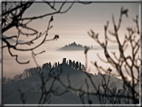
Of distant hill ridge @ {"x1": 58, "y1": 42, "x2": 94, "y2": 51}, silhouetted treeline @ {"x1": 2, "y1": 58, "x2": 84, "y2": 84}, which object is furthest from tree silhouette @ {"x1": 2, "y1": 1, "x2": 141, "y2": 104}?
distant hill ridge @ {"x1": 58, "y1": 42, "x2": 94, "y2": 51}

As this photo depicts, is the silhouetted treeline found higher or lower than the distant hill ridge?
lower

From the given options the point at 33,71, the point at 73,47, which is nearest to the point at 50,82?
the point at 33,71

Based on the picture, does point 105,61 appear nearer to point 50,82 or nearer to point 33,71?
point 50,82

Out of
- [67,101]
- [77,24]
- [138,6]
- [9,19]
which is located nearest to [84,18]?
[77,24]

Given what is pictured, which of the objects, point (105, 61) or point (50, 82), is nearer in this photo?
point (105, 61)

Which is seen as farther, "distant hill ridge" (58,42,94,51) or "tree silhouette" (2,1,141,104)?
"distant hill ridge" (58,42,94,51)

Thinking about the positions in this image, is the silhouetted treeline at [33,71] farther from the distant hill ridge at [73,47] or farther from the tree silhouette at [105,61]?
the distant hill ridge at [73,47]

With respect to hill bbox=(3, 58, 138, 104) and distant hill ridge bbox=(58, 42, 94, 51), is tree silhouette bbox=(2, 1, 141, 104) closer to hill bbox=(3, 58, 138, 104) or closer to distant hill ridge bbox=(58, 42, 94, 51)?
hill bbox=(3, 58, 138, 104)

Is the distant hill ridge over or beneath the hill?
over

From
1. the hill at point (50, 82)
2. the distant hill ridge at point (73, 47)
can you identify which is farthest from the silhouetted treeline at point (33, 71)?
the distant hill ridge at point (73, 47)

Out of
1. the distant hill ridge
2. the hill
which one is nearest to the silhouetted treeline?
the hill

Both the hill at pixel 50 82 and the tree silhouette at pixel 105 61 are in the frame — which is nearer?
the tree silhouette at pixel 105 61

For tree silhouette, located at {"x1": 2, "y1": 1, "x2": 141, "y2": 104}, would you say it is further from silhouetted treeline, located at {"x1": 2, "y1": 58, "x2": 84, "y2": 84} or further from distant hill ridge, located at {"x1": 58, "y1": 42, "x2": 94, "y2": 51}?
distant hill ridge, located at {"x1": 58, "y1": 42, "x2": 94, "y2": 51}

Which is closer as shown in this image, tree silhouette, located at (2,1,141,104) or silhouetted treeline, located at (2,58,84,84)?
Result: tree silhouette, located at (2,1,141,104)
